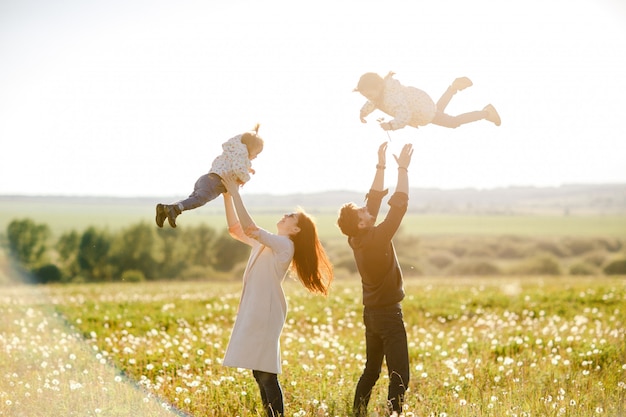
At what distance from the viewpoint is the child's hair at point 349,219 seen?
26.3 ft

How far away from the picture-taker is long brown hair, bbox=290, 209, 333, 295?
8086 mm

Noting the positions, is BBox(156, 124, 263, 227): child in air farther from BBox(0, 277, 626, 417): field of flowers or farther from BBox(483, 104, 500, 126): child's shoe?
BBox(483, 104, 500, 126): child's shoe

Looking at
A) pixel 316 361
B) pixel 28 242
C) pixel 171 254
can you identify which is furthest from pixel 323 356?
pixel 28 242

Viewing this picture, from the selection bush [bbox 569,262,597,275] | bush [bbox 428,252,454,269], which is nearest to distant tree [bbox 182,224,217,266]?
bush [bbox 428,252,454,269]

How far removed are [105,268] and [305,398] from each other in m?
56.9

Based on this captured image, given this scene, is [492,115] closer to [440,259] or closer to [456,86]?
[456,86]

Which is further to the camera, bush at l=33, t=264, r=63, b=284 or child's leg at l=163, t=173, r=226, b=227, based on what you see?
bush at l=33, t=264, r=63, b=284

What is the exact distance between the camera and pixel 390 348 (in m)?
7.98

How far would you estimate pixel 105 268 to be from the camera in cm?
6328

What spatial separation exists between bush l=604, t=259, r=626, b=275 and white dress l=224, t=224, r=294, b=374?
49.2 metres

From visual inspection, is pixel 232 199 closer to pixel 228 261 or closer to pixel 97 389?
pixel 97 389

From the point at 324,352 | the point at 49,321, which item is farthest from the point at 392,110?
the point at 49,321

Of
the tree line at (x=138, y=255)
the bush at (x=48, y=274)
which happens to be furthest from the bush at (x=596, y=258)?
the bush at (x=48, y=274)

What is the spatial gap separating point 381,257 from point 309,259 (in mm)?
782
